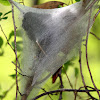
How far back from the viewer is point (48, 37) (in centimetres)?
113

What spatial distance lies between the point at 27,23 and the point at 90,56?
3.77 feet

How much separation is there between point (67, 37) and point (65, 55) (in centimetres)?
9

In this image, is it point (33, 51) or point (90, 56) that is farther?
point (90, 56)

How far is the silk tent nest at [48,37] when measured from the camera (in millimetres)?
1082

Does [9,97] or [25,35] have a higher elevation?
[25,35]

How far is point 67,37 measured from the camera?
1.09 metres

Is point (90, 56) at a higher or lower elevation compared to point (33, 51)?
lower

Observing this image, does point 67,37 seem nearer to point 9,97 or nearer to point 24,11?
point 24,11

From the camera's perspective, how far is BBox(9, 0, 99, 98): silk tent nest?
1.08 m

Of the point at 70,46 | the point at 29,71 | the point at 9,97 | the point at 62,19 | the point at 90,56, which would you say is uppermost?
the point at 62,19

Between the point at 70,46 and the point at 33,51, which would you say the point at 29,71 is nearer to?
the point at 33,51

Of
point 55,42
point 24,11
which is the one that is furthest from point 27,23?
point 55,42

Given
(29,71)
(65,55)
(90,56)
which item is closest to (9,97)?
(90,56)

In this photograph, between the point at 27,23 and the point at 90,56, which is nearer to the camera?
the point at 27,23
